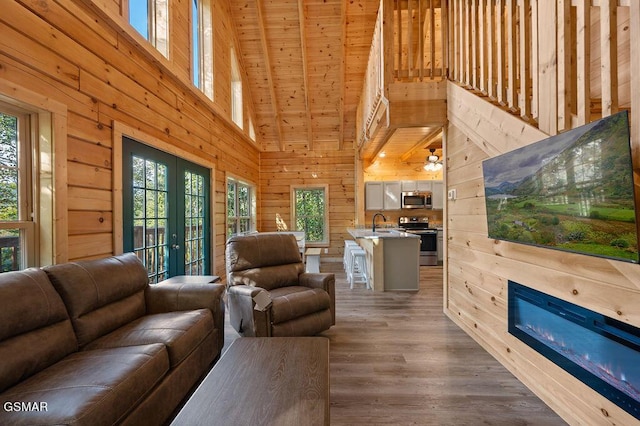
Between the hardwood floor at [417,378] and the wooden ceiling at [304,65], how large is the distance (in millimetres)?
4703

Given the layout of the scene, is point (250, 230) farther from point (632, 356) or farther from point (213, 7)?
point (632, 356)

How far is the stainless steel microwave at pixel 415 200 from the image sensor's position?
272 inches

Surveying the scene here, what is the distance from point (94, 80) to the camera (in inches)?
90.3

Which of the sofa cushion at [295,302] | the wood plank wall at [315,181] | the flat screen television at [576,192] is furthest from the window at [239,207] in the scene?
the flat screen television at [576,192]

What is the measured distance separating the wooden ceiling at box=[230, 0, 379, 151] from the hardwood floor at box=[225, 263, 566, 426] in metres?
4.70

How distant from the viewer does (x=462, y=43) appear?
3.01 meters

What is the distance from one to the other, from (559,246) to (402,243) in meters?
2.80

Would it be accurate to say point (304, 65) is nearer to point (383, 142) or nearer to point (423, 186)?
point (383, 142)

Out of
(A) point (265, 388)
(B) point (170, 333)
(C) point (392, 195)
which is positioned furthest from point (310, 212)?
(A) point (265, 388)

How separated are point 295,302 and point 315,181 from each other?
4.96 metres

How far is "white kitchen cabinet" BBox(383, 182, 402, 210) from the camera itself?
23.0 feet

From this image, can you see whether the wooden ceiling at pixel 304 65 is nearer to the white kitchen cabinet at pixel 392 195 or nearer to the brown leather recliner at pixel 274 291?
the white kitchen cabinet at pixel 392 195

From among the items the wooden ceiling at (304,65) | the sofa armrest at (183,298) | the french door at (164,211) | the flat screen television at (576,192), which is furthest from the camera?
the wooden ceiling at (304,65)

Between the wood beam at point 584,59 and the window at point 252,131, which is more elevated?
the window at point 252,131
